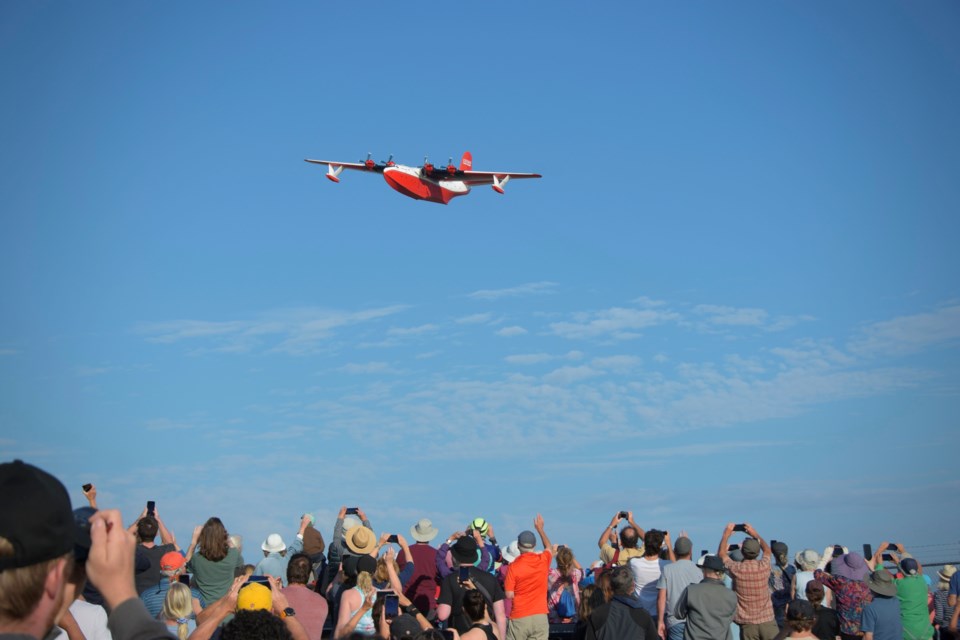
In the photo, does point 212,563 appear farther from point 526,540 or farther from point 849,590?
point 849,590

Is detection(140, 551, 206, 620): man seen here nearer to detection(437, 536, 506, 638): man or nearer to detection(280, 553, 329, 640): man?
detection(280, 553, 329, 640): man

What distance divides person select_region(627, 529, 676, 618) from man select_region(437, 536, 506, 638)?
2340mm

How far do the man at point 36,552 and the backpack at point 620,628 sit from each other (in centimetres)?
763

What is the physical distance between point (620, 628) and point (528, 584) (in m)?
1.10

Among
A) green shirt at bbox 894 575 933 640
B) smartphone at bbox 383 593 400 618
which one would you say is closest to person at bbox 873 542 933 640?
green shirt at bbox 894 575 933 640

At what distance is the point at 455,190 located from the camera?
120ft

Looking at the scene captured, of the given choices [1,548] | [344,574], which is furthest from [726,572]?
[1,548]

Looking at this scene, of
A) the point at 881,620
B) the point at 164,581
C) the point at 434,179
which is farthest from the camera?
the point at 434,179

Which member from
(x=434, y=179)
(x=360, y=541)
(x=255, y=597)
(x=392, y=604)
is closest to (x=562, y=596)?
(x=360, y=541)

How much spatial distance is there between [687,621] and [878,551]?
10.9 feet

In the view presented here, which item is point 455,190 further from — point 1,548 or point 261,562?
point 1,548

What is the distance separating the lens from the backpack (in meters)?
9.76

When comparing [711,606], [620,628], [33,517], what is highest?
[33,517]

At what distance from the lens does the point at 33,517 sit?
8.59ft
